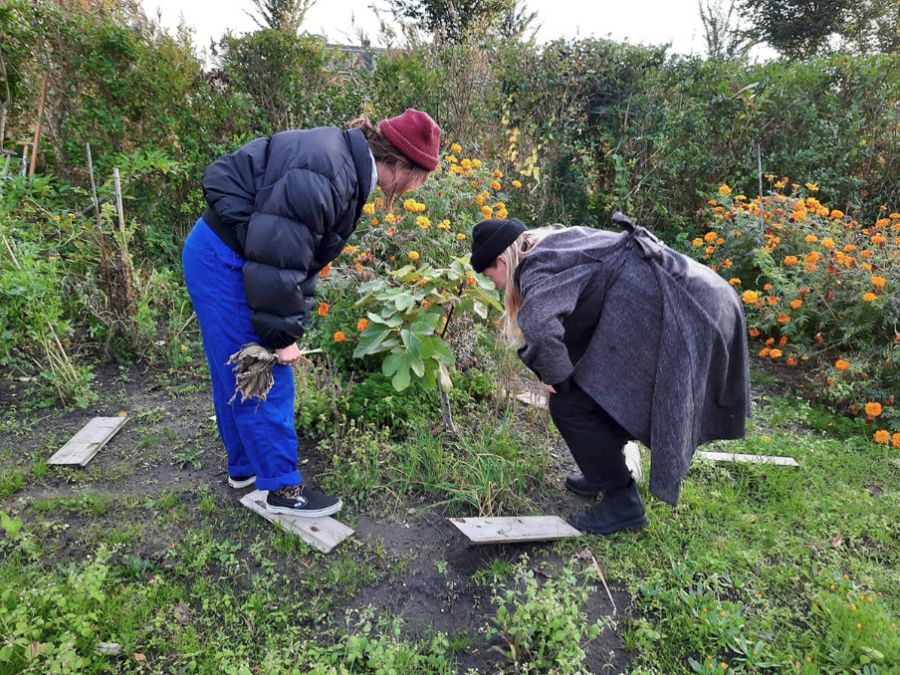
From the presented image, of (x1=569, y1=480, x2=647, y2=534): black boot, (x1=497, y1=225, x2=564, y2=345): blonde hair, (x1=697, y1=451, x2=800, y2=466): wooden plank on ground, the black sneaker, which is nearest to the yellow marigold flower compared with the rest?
(x1=697, y1=451, x2=800, y2=466): wooden plank on ground

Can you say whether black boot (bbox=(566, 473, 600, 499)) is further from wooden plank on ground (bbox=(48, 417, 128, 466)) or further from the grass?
wooden plank on ground (bbox=(48, 417, 128, 466))

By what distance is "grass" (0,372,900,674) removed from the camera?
5.78 feet

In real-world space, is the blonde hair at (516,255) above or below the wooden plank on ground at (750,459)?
above

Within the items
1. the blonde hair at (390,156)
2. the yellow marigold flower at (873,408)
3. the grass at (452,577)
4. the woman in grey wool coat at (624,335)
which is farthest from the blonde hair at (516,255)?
the yellow marigold flower at (873,408)

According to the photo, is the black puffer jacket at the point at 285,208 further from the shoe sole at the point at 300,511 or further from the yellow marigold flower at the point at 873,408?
the yellow marigold flower at the point at 873,408

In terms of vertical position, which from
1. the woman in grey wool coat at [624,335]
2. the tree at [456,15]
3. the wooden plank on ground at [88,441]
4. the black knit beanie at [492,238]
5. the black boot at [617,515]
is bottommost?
the black boot at [617,515]

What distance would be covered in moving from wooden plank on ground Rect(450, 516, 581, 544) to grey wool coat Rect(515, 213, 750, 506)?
0.47m

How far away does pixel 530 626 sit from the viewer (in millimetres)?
1741

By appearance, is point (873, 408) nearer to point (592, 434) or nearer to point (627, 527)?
point (627, 527)

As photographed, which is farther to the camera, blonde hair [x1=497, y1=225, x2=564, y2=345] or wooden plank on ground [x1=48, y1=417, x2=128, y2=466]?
wooden plank on ground [x1=48, y1=417, x2=128, y2=466]

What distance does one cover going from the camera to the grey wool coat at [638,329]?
77.6 inches

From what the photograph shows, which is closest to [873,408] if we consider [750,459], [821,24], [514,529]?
[750,459]

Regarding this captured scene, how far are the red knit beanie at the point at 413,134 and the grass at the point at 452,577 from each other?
4.44 feet

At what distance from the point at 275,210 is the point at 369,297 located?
0.77 m
